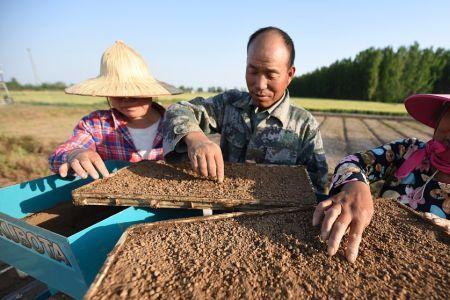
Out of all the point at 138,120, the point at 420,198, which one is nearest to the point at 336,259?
the point at 420,198

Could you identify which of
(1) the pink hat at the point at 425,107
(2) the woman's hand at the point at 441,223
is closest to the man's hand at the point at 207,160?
(2) the woman's hand at the point at 441,223

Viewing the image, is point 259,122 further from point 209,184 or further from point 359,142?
point 359,142

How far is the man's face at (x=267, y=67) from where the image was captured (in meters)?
2.04

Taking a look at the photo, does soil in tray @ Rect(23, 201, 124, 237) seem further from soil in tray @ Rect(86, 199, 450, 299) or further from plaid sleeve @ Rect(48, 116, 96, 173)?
soil in tray @ Rect(86, 199, 450, 299)

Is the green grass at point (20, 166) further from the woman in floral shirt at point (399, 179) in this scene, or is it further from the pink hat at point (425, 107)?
the pink hat at point (425, 107)

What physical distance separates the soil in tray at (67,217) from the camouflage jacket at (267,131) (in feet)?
2.63

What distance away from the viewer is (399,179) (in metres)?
1.95

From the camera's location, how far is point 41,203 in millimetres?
2105

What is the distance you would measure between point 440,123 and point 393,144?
34 centimetres

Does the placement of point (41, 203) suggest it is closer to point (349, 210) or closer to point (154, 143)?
point (154, 143)

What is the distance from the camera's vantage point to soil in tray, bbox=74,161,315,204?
1556 millimetres

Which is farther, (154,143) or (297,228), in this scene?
(154,143)

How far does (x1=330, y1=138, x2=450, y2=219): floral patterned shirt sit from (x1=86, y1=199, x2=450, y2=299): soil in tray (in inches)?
13.9

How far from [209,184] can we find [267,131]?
916 mm
